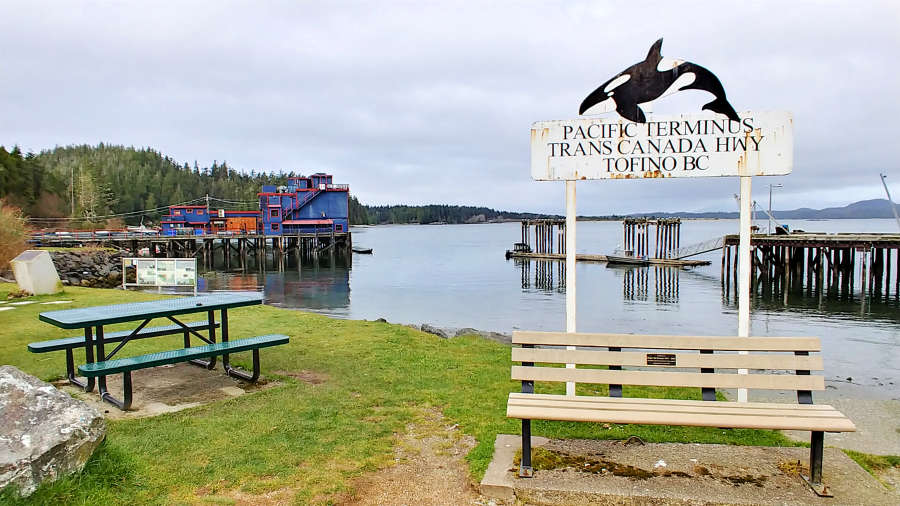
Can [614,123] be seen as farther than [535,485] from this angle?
Yes

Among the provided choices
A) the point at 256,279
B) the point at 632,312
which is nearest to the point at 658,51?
the point at 632,312

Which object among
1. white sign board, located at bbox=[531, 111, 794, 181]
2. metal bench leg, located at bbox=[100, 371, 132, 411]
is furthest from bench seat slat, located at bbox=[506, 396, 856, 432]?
metal bench leg, located at bbox=[100, 371, 132, 411]

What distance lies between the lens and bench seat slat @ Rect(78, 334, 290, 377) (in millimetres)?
5082

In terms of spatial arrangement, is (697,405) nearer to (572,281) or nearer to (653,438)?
(653,438)

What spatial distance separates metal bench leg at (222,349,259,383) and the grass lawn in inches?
10.5

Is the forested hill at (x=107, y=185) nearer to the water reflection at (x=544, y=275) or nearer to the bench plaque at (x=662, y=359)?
the water reflection at (x=544, y=275)

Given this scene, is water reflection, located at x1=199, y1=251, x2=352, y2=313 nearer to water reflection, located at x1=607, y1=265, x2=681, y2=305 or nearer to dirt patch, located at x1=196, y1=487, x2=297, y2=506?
water reflection, located at x1=607, y1=265, x2=681, y2=305

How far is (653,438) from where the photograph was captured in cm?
458

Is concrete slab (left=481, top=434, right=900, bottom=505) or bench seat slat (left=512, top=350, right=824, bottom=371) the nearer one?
concrete slab (left=481, top=434, right=900, bottom=505)

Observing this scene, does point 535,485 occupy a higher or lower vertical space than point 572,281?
lower

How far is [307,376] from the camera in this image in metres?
6.76

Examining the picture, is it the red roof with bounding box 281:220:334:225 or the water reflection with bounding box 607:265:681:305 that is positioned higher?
the red roof with bounding box 281:220:334:225

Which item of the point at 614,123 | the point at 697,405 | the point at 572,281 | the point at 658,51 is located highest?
the point at 658,51

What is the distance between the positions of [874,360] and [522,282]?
22.1 meters
